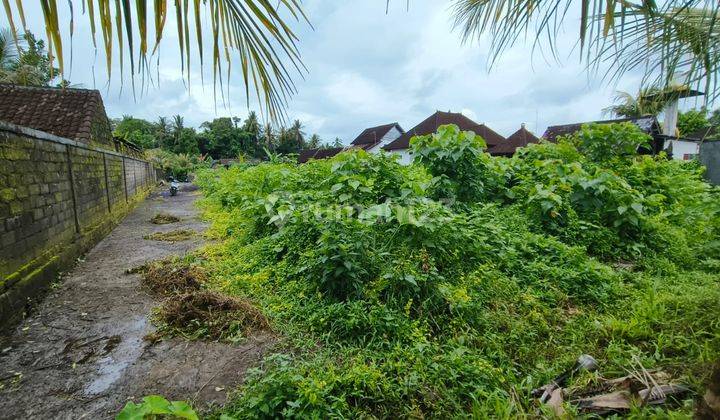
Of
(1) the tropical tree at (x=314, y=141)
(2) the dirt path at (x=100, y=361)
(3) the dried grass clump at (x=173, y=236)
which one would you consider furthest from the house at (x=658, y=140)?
(1) the tropical tree at (x=314, y=141)

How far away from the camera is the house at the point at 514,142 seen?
21344 millimetres

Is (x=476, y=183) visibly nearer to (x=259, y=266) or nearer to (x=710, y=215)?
(x=710, y=215)

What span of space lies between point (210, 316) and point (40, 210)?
251 cm

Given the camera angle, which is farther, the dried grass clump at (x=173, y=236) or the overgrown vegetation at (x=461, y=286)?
the dried grass clump at (x=173, y=236)

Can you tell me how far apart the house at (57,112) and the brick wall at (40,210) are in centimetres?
269

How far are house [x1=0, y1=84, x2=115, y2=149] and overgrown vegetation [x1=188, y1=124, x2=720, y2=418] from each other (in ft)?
17.2

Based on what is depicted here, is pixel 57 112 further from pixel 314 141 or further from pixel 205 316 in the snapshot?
pixel 314 141

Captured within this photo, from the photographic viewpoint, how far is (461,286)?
10.7 ft

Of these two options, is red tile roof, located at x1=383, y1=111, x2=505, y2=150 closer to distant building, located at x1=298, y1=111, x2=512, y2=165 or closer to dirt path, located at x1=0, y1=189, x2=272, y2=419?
distant building, located at x1=298, y1=111, x2=512, y2=165

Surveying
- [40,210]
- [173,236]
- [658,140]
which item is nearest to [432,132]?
[658,140]

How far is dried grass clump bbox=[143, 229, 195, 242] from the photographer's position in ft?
19.8

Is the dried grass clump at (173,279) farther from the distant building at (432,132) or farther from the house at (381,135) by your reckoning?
the house at (381,135)

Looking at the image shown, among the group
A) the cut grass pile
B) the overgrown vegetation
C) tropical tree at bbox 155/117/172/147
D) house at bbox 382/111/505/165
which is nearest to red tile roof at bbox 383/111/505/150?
house at bbox 382/111/505/165

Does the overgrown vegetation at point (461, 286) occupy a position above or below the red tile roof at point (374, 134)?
below
